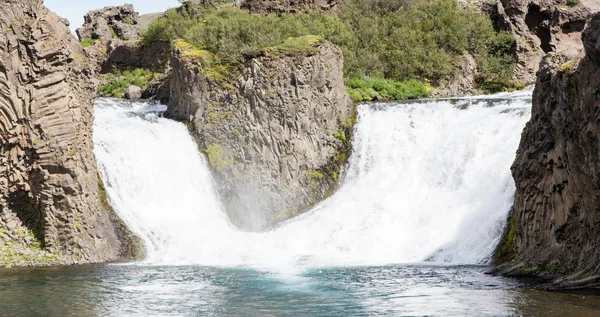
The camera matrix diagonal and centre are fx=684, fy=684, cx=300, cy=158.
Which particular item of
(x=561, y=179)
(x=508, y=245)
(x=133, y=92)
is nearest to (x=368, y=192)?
(x=508, y=245)

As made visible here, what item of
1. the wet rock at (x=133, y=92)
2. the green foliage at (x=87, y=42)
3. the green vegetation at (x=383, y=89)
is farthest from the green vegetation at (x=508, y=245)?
the green foliage at (x=87, y=42)

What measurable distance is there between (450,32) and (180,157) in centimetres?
2374

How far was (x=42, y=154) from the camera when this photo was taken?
21.2 meters

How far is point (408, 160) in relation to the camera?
29.2 meters

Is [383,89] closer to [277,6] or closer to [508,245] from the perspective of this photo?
[277,6]

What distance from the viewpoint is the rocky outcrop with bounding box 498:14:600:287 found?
14891 millimetres

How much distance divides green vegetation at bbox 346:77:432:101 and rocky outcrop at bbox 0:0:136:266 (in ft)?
60.1

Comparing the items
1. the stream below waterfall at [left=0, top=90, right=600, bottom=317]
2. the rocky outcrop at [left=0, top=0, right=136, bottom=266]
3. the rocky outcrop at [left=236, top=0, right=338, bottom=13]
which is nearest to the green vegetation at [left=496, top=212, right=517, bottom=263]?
the stream below waterfall at [left=0, top=90, right=600, bottom=317]

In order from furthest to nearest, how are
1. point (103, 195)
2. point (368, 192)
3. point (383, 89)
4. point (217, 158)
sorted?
1. point (383, 89)
2. point (217, 158)
3. point (368, 192)
4. point (103, 195)

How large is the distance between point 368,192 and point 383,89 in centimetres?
1281

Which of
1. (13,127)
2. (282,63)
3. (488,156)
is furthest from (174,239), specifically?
(488,156)

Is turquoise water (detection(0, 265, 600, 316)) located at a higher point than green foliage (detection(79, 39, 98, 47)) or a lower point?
lower

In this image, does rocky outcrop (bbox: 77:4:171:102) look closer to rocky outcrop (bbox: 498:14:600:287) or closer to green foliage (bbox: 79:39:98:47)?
green foliage (bbox: 79:39:98:47)

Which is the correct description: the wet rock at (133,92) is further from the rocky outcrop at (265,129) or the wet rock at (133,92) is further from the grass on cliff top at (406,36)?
the rocky outcrop at (265,129)
